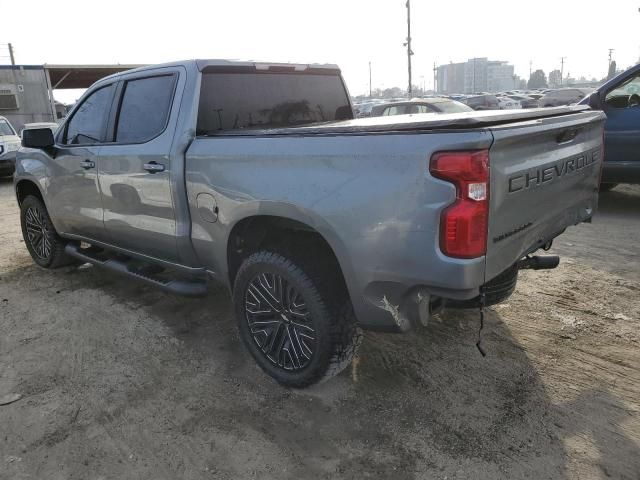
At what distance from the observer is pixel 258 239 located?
3.29 metres

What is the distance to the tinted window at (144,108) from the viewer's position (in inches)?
145

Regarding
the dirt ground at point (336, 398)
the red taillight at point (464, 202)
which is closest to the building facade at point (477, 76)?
the dirt ground at point (336, 398)

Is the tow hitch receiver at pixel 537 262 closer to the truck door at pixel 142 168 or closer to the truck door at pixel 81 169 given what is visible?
the truck door at pixel 142 168

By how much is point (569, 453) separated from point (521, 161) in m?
1.41

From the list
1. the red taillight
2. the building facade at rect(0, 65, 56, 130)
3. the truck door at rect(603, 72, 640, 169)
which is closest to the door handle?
the red taillight

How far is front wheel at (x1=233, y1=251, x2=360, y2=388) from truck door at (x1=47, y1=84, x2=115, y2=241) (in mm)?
1864

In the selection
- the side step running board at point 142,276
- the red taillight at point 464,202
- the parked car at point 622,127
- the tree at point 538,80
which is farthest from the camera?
the tree at point 538,80

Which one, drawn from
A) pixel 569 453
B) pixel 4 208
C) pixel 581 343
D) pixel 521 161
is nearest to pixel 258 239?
pixel 521 161

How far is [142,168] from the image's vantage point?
3652mm

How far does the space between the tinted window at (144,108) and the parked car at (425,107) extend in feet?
27.1

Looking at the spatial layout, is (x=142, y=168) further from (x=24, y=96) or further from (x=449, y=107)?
(x=24, y=96)

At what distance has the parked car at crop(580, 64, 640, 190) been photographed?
665cm

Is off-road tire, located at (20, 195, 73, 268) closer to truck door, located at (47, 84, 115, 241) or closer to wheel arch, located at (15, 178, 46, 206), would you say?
wheel arch, located at (15, 178, 46, 206)

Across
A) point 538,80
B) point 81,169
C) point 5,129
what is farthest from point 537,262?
point 538,80
